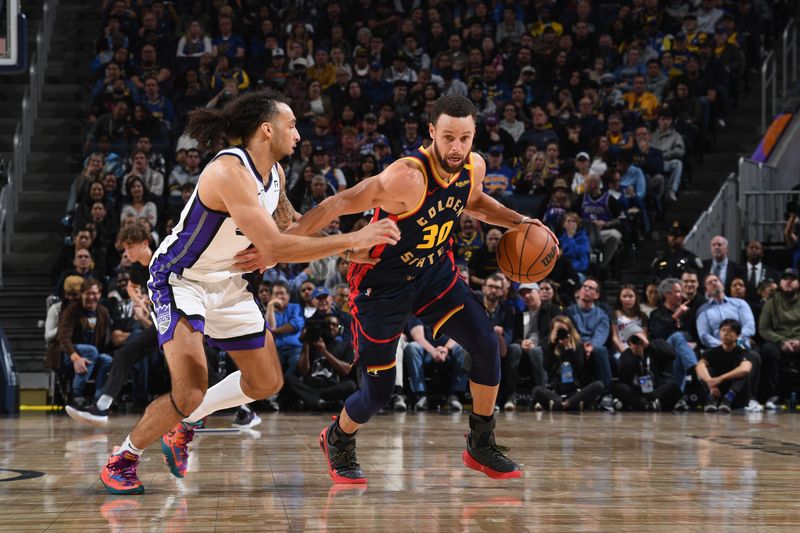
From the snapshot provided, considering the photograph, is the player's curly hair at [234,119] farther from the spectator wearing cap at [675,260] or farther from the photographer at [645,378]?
the spectator wearing cap at [675,260]

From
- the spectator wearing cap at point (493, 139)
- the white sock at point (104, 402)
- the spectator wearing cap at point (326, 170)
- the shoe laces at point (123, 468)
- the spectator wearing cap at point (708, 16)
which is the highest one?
the spectator wearing cap at point (708, 16)

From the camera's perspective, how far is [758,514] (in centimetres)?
423

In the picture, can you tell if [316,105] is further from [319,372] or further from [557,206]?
[319,372]

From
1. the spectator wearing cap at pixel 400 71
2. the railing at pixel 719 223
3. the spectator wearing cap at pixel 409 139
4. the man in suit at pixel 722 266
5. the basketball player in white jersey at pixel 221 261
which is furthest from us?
the spectator wearing cap at pixel 400 71

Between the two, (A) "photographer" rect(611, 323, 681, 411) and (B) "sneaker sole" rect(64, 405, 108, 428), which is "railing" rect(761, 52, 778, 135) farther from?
(B) "sneaker sole" rect(64, 405, 108, 428)

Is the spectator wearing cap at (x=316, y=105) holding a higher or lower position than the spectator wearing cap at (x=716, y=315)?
higher

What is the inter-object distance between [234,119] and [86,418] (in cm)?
453

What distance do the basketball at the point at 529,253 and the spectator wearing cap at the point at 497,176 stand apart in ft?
24.1

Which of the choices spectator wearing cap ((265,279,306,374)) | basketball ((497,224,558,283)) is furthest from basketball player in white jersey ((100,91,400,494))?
spectator wearing cap ((265,279,306,374))

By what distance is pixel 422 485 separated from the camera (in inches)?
201

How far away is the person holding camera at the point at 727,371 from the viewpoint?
1108 centimetres

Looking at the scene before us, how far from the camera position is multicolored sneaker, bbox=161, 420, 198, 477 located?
5.21 meters

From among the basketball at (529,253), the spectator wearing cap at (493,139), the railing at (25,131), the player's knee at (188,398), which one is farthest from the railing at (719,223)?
the player's knee at (188,398)

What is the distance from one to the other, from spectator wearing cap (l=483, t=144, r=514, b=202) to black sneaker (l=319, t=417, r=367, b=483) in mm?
7830
